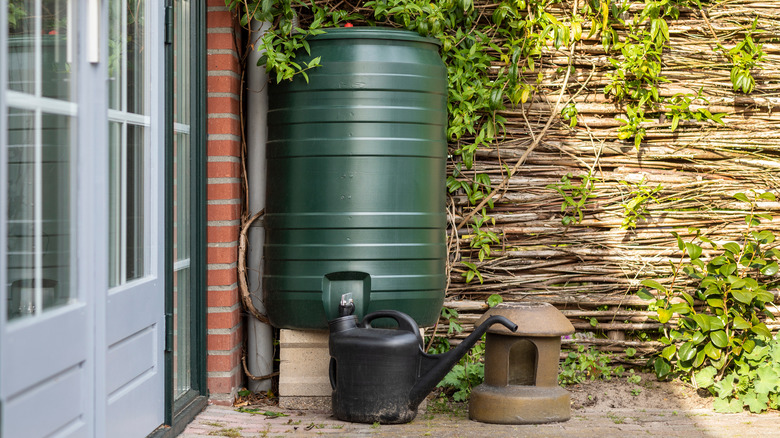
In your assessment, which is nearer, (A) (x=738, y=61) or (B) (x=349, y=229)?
(B) (x=349, y=229)

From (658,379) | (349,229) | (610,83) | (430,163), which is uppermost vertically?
(610,83)

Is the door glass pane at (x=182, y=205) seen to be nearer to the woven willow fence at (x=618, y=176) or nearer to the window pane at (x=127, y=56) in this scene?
the window pane at (x=127, y=56)

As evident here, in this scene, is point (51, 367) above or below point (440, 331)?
above

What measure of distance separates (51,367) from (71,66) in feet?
2.31

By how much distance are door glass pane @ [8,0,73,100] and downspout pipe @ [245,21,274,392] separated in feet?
4.80

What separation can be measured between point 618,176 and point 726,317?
2.60 ft

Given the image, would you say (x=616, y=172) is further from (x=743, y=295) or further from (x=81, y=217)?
(x=81, y=217)

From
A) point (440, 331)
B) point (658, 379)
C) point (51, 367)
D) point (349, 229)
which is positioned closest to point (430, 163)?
point (349, 229)

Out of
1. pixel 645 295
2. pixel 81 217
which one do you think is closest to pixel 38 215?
pixel 81 217

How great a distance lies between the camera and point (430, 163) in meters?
3.17

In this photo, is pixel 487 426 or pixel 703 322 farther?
pixel 703 322

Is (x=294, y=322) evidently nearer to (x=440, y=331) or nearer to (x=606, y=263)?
(x=440, y=331)

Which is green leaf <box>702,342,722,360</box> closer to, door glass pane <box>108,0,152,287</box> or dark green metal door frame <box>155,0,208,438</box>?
dark green metal door frame <box>155,0,208,438</box>

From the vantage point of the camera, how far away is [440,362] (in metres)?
2.91
